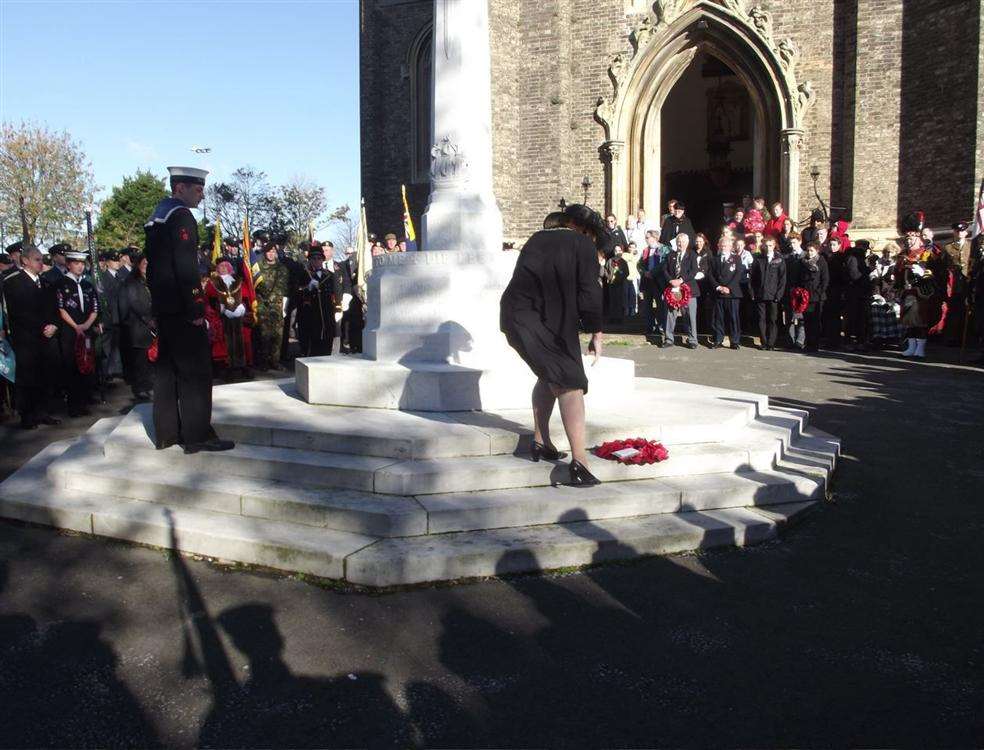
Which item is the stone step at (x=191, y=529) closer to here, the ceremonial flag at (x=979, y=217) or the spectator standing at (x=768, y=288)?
the spectator standing at (x=768, y=288)

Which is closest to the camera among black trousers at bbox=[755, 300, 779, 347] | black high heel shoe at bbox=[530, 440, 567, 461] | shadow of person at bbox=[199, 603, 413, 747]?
shadow of person at bbox=[199, 603, 413, 747]

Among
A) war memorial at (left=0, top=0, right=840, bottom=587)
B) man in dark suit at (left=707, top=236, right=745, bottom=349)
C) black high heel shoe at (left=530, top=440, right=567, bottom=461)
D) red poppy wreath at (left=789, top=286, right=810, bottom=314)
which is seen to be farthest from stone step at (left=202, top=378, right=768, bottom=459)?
man in dark suit at (left=707, top=236, right=745, bottom=349)

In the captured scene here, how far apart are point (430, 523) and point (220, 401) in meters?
3.45

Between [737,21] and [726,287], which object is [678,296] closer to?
[726,287]

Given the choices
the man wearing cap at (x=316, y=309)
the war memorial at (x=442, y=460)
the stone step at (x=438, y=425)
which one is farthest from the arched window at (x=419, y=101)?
the stone step at (x=438, y=425)

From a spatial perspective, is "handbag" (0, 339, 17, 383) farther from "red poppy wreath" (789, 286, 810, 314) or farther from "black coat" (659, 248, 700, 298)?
"red poppy wreath" (789, 286, 810, 314)

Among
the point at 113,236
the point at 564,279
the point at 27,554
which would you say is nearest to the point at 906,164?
the point at 564,279

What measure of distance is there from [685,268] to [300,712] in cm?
1349

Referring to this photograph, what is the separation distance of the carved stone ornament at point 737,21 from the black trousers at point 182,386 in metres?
17.1

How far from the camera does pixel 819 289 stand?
47.6 ft

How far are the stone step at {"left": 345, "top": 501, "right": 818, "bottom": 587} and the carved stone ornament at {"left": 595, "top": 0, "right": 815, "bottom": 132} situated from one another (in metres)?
16.7

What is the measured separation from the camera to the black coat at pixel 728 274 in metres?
15.2

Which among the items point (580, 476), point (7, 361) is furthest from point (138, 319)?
point (580, 476)

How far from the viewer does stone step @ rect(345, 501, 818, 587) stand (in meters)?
4.44
